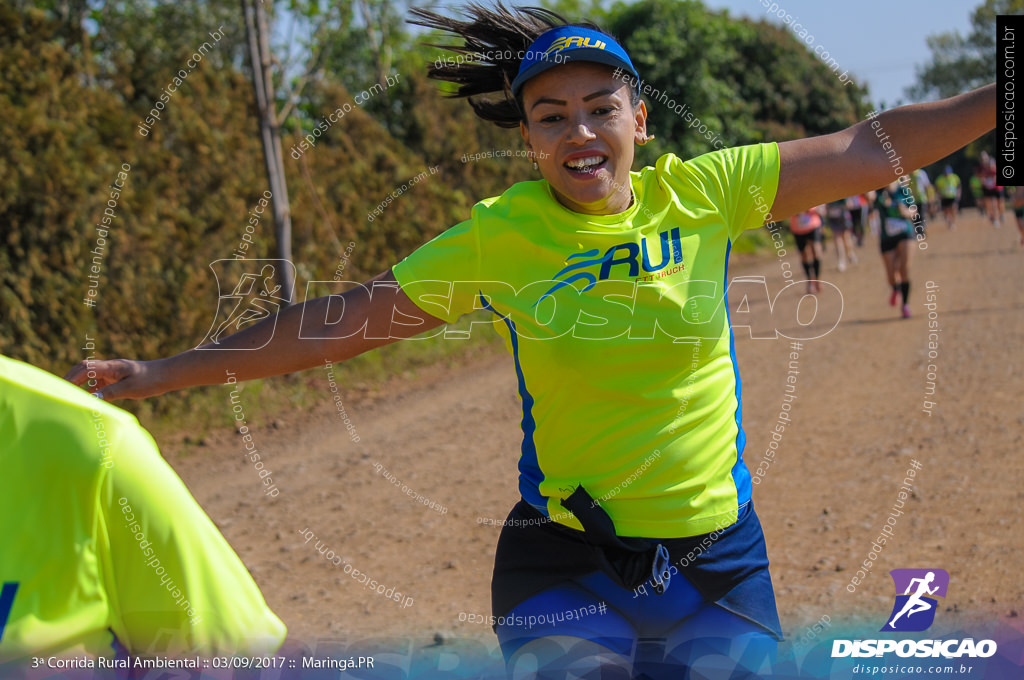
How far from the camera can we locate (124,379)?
2.17 meters

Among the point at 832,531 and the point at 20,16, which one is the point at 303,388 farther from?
the point at 832,531

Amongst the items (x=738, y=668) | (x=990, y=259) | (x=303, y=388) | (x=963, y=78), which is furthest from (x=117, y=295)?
(x=963, y=78)

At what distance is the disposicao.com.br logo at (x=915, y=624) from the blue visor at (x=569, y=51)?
2.64 meters

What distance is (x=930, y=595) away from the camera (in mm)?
4355

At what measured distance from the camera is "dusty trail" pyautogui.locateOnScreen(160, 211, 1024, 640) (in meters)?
4.62

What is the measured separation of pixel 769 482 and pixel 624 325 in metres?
4.38

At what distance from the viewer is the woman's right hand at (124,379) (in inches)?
83.4

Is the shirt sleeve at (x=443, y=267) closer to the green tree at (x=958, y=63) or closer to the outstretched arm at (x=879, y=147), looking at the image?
the outstretched arm at (x=879, y=147)

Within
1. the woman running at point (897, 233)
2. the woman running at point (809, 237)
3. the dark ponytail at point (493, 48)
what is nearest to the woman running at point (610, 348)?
the dark ponytail at point (493, 48)

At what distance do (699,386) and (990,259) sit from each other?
1774 cm

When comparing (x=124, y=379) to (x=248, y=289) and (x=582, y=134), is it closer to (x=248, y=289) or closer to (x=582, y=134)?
(x=582, y=134)

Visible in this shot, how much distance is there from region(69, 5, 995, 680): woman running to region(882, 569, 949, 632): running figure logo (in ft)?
7.44

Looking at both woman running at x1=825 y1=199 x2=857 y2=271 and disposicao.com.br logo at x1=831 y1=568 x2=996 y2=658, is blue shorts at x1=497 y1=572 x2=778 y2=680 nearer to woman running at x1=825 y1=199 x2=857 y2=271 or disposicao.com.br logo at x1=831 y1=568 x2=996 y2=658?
disposicao.com.br logo at x1=831 y1=568 x2=996 y2=658

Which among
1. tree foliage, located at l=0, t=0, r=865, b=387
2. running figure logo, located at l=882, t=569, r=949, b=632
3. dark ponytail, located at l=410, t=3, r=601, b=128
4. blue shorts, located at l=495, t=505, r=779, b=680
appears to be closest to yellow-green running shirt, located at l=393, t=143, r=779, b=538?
blue shorts, located at l=495, t=505, r=779, b=680
